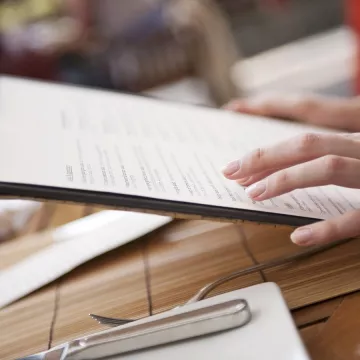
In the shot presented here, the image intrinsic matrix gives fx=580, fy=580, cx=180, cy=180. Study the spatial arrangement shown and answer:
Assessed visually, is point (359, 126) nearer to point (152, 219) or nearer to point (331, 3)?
point (152, 219)

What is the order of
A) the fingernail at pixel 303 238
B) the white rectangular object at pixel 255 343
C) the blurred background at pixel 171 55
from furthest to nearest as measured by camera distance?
the blurred background at pixel 171 55, the fingernail at pixel 303 238, the white rectangular object at pixel 255 343

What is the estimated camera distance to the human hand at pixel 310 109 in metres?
0.74

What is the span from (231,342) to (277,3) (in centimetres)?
396

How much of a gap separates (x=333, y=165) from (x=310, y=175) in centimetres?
2

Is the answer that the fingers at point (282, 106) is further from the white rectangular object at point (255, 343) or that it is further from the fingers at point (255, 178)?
the white rectangular object at point (255, 343)

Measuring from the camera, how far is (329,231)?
1.49ft

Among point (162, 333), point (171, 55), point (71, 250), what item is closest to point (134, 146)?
point (71, 250)

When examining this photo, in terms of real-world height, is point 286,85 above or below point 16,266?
above

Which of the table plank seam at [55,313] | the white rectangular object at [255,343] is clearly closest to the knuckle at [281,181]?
the white rectangular object at [255,343]

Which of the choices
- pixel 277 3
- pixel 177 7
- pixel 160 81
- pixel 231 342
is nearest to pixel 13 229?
pixel 231 342

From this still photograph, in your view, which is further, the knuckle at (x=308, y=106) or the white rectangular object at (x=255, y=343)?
the knuckle at (x=308, y=106)

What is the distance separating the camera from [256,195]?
1.56 ft

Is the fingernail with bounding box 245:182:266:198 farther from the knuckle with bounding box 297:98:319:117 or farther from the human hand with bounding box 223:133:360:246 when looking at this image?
the knuckle with bounding box 297:98:319:117

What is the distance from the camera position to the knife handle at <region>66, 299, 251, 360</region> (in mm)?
381
